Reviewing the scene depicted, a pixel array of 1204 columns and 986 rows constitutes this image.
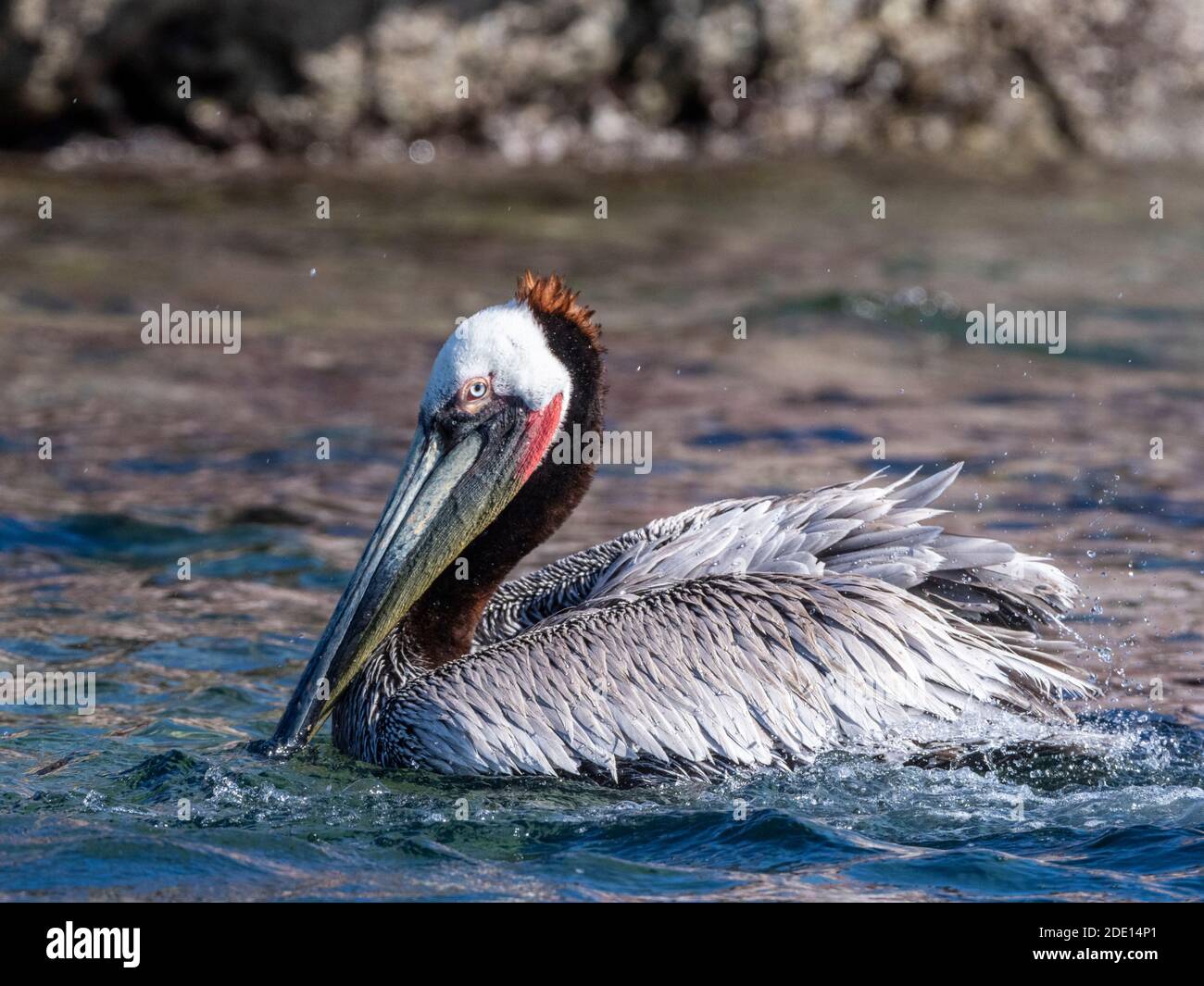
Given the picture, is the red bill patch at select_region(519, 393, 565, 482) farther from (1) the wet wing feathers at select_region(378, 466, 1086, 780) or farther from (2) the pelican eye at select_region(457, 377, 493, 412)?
(1) the wet wing feathers at select_region(378, 466, 1086, 780)

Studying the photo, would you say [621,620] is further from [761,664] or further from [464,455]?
[464,455]

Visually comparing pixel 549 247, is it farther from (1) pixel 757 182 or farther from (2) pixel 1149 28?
(2) pixel 1149 28

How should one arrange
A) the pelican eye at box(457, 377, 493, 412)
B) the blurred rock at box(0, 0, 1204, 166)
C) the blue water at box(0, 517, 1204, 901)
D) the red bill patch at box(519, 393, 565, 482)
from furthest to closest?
the blurred rock at box(0, 0, 1204, 166) < the red bill patch at box(519, 393, 565, 482) < the pelican eye at box(457, 377, 493, 412) < the blue water at box(0, 517, 1204, 901)

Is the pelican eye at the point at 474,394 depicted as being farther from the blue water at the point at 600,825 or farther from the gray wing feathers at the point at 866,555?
the blue water at the point at 600,825

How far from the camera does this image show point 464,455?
541 cm

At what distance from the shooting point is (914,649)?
5.10 m

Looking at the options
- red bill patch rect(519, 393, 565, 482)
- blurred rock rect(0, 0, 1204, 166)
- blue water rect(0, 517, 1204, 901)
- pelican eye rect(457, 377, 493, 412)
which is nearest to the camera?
blue water rect(0, 517, 1204, 901)

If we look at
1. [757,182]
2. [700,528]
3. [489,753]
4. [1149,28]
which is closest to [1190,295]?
[757,182]

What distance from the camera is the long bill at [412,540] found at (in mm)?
5238

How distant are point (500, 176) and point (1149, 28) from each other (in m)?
6.14

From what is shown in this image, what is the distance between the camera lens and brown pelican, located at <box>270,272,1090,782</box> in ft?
16.6

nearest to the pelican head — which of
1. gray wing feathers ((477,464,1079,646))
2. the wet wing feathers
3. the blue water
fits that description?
the wet wing feathers

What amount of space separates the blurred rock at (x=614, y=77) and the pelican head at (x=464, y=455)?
32.4 ft

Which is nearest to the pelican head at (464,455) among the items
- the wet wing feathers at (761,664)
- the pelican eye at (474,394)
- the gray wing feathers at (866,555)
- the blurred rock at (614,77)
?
the pelican eye at (474,394)
